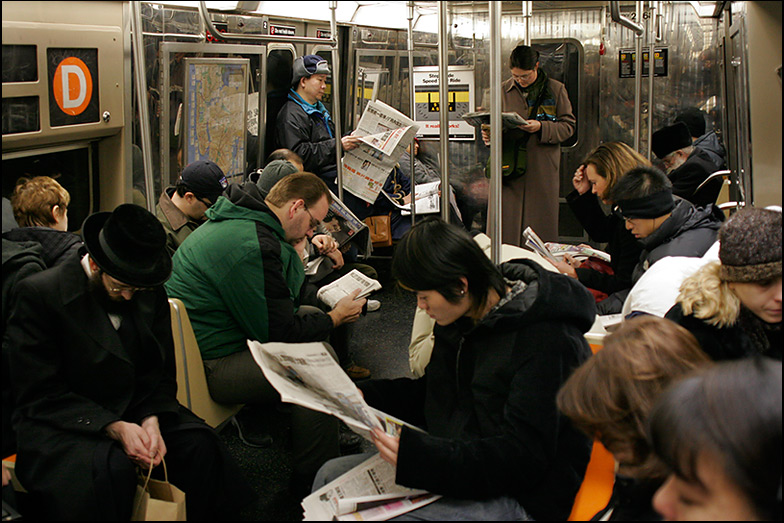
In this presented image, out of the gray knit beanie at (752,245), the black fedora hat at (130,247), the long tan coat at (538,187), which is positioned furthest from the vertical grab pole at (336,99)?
the gray knit beanie at (752,245)

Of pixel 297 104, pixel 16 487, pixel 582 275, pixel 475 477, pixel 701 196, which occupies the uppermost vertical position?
pixel 297 104

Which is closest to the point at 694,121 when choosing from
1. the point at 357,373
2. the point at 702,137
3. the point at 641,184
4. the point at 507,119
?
the point at 702,137

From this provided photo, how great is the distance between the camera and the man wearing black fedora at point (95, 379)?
2.45 meters

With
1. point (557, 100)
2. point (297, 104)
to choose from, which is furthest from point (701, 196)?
point (297, 104)

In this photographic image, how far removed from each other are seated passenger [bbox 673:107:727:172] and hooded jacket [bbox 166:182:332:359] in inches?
157

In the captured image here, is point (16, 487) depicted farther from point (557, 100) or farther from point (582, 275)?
point (557, 100)

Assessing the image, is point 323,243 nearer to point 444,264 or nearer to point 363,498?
point 444,264

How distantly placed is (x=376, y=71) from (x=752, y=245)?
5853mm

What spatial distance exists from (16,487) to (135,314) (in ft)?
2.33

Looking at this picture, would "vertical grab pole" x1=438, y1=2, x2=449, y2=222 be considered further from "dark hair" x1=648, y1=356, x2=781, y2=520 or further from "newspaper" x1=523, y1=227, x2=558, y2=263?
"newspaper" x1=523, y1=227, x2=558, y2=263

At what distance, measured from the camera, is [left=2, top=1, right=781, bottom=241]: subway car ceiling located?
310 centimetres

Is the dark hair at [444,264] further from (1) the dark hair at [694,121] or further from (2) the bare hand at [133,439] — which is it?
(1) the dark hair at [694,121]

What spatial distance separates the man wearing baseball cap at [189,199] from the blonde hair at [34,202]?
33.1 inches

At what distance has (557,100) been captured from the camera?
6008mm
